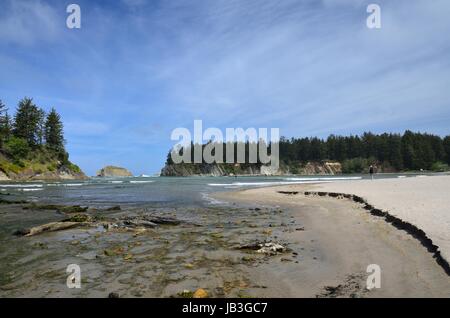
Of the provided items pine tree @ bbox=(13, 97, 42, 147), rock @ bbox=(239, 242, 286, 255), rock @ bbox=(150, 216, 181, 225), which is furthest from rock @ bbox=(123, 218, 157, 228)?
pine tree @ bbox=(13, 97, 42, 147)

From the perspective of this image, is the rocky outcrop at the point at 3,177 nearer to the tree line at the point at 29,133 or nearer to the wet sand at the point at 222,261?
the tree line at the point at 29,133

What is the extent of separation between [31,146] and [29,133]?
5.83 meters

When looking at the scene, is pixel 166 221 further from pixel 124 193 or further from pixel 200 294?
pixel 124 193

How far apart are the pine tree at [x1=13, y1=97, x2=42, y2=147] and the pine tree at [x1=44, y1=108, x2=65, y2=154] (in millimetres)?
4278

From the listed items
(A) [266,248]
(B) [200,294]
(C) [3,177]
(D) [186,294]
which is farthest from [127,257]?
(C) [3,177]

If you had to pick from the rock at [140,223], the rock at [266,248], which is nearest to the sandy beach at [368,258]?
the rock at [266,248]

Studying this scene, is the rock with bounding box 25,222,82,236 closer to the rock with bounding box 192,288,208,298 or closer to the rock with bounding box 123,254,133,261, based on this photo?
the rock with bounding box 123,254,133,261

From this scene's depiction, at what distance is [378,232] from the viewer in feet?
35.6

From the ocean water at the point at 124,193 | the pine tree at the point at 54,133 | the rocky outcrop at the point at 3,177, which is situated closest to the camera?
the ocean water at the point at 124,193

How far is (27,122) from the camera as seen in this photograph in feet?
400

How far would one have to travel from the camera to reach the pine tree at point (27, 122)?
395 feet

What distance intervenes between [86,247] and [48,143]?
13453cm
